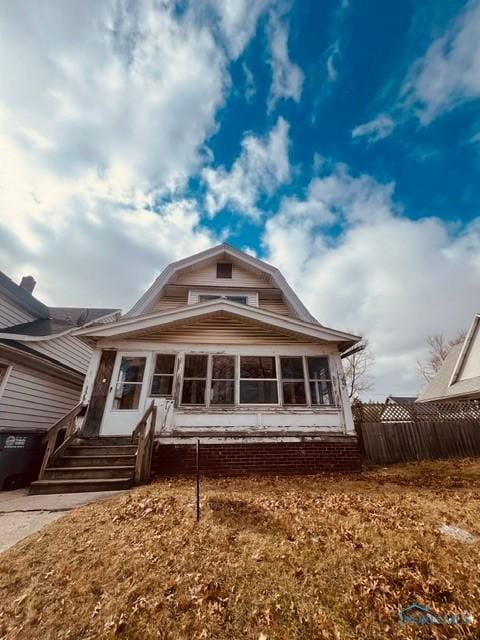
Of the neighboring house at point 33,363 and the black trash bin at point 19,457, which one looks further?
the neighboring house at point 33,363

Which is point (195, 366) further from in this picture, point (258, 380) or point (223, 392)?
point (258, 380)

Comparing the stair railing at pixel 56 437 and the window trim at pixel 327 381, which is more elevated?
the window trim at pixel 327 381

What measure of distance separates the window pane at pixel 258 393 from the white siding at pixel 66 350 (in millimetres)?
7177

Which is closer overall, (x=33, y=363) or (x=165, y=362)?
(x=165, y=362)

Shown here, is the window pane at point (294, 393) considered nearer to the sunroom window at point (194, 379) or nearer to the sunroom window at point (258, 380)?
the sunroom window at point (258, 380)

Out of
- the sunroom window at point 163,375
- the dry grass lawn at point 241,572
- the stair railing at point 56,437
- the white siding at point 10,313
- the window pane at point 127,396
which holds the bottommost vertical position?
the dry grass lawn at point 241,572

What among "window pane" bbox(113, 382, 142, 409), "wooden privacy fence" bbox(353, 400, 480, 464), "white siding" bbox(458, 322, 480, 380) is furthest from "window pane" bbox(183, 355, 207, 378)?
"white siding" bbox(458, 322, 480, 380)

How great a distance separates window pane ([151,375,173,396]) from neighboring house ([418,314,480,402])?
1674 centimetres

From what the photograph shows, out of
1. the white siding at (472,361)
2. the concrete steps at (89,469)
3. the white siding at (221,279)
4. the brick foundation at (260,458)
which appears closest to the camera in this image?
the concrete steps at (89,469)

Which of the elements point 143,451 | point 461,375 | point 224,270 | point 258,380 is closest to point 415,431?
point 258,380

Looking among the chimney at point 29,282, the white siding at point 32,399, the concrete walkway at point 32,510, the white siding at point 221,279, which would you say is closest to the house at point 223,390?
the concrete walkway at point 32,510

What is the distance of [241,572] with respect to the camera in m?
2.75

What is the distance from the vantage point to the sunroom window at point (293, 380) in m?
8.34

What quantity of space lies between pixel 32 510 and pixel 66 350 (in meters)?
7.42
